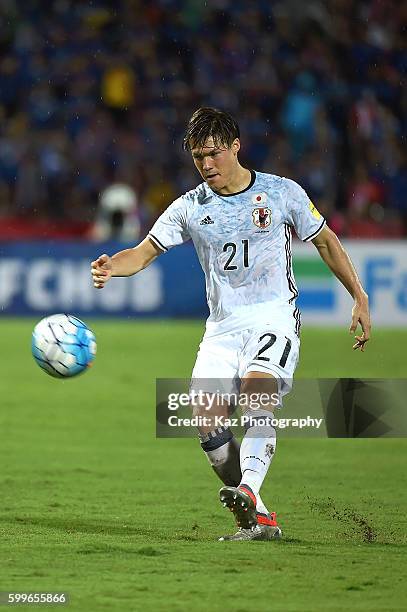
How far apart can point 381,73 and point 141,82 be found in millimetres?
3880

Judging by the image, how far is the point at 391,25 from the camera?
20984 millimetres

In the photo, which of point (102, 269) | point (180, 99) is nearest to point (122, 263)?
point (102, 269)

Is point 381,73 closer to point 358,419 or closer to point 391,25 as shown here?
point 391,25

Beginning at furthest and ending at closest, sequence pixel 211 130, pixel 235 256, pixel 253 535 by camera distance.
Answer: pixel 235 256
pixel 211 130
pixel 253 535

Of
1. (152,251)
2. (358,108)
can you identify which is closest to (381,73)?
(358,108)

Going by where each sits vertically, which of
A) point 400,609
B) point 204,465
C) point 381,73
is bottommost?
point 400,609

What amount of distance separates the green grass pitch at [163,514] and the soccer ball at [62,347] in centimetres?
82

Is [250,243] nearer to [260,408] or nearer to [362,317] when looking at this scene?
[362,317]

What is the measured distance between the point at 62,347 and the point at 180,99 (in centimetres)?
1446

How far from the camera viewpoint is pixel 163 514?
23.2ft

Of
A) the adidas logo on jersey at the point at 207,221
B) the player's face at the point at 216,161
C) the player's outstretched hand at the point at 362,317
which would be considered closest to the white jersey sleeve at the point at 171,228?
the adidas logo on jersey at the point at 207,221

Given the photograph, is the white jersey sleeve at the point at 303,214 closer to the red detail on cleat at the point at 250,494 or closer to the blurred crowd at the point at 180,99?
the red detail on cleat at the point at 250,494

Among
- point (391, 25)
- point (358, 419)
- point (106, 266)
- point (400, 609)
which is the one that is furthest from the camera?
point (391, 25)

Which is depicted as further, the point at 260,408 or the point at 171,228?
the point at 171,228
